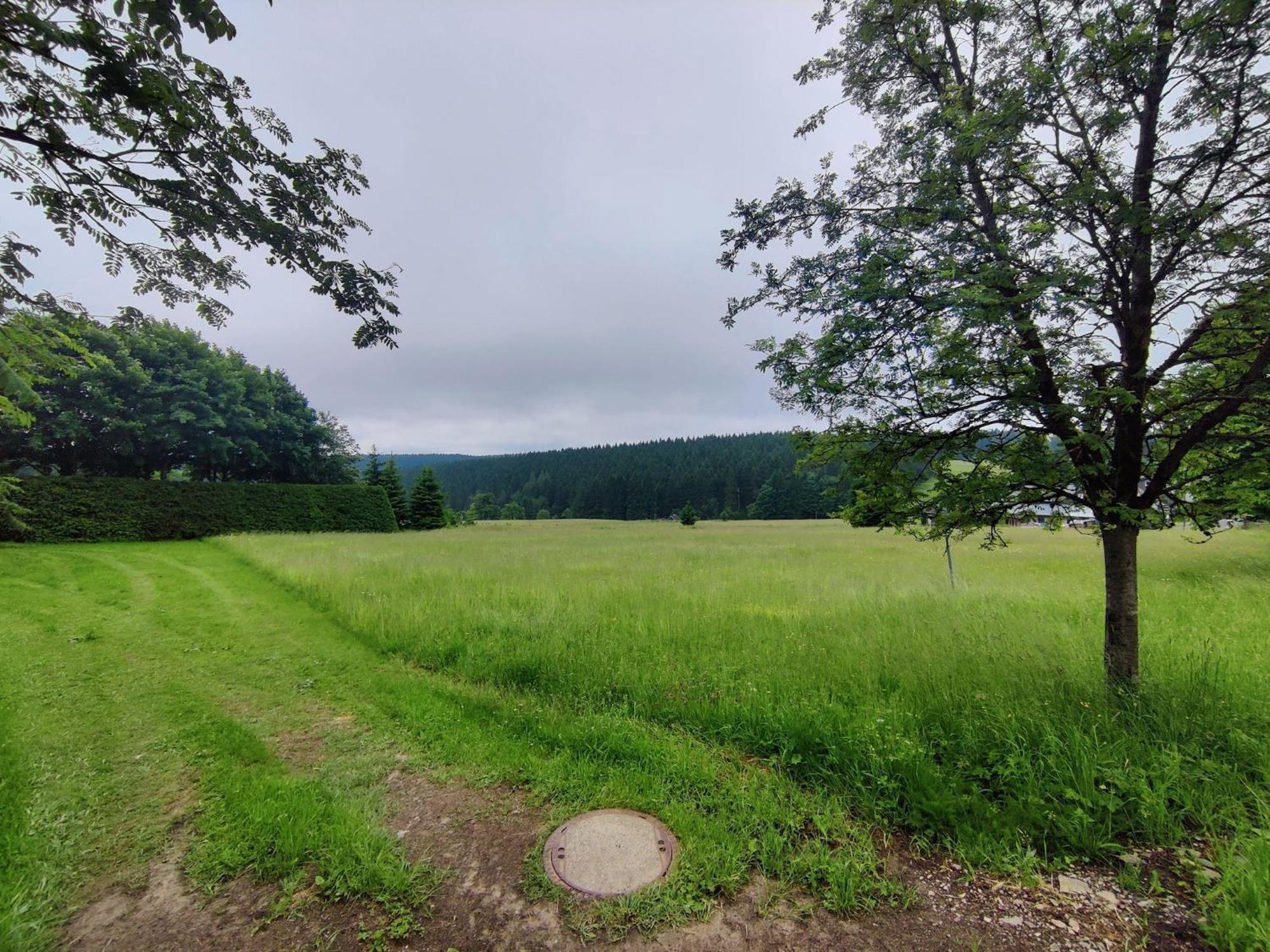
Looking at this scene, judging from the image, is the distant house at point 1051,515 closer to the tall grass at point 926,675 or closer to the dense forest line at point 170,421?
the tall grass at point 926,675

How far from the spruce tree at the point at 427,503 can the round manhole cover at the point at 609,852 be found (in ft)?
148

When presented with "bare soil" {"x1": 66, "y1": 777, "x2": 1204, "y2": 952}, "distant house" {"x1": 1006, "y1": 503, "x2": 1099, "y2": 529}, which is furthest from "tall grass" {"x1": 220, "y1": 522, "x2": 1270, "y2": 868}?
"distant house" {"x1": 1006, "y1": 503, "x2": 1099, "y2": 529}

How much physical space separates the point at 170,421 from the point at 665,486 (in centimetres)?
5867

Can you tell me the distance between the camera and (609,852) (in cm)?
280

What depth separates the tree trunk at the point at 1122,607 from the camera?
12.8 ft

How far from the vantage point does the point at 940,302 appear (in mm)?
3303

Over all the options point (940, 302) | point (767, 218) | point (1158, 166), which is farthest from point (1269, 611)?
point (767, 218)

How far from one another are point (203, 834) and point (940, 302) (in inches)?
242

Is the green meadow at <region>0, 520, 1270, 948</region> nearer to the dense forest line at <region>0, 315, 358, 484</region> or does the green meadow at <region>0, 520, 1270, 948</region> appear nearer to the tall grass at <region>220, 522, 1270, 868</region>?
the tall grass at <region>220, 522, 1270, 868</region>

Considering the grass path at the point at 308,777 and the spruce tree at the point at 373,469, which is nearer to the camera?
the grass path at the point at 308,777

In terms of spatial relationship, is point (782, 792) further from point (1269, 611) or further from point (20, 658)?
point (20, 658)

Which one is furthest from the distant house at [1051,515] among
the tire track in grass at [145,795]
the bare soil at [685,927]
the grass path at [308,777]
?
the tire track in grass at [145,795]

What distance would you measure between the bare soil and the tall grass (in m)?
0.31

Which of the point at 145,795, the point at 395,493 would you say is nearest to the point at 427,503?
the point at 395,493
